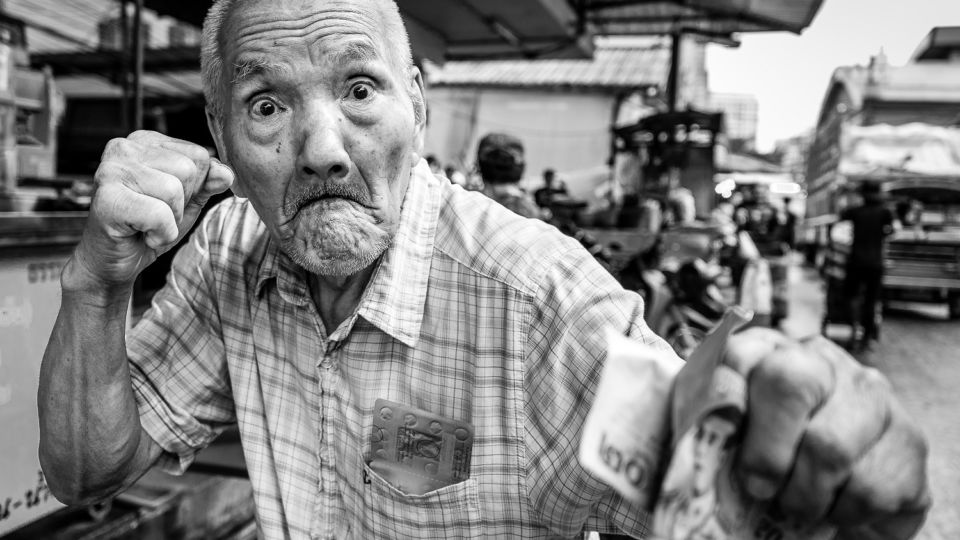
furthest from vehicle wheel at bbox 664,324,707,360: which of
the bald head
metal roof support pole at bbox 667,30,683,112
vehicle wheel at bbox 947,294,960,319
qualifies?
Result: vehicle wheel at bbox 947,294,960,319

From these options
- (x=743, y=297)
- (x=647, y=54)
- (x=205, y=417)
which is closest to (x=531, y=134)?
(x=647, y=54)

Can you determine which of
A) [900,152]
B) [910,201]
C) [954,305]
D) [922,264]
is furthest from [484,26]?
[900,152]

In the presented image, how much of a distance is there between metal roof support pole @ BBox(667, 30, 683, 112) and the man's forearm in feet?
31.2

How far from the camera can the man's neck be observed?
4.63 feet

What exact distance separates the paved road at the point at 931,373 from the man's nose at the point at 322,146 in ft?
2.77

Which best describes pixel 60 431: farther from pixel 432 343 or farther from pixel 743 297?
pixel 743 297

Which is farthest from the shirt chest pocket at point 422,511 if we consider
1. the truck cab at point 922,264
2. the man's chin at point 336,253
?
the truck cab at point 922,264

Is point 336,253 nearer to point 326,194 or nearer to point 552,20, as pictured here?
point 326,194

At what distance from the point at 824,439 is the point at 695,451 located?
114 millimetres

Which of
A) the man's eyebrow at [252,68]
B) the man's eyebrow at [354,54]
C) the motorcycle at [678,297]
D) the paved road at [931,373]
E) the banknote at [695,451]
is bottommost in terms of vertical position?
the paved road at [931,373]

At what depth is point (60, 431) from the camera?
133 centimetres

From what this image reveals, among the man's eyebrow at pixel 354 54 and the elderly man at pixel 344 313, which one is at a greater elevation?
the man's eyebrow at pixel 354 54

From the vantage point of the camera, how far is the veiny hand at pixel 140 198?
44.8 inches

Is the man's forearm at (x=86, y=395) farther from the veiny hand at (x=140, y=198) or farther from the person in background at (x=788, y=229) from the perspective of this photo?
the person in background at (x=788, y=229)
